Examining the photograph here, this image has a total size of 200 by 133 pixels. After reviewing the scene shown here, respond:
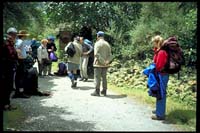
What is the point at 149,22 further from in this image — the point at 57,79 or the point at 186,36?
the point at 57,79

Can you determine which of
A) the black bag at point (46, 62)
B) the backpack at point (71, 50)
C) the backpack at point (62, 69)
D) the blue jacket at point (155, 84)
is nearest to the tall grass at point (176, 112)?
the blue jacket at point (155, 84)

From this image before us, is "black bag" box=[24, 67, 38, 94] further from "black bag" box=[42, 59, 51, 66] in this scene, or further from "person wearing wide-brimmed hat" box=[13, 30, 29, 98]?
"black bag" box=[42, 59, 51, 66]

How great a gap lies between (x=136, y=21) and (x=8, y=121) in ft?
34.8

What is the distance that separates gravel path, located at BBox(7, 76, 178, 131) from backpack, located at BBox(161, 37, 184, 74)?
3.85 feet

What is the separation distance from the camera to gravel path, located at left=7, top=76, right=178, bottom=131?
316 inches

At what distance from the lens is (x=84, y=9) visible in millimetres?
17469

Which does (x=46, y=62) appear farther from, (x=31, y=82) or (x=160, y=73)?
(x=160, y=73)

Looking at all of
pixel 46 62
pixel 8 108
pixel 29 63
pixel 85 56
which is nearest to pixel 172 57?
pixel 8 108

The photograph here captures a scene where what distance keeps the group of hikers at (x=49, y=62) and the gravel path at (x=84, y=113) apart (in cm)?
40

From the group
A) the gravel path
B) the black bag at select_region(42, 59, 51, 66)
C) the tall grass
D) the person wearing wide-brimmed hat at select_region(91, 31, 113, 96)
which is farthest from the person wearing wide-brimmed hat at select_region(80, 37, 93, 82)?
the person wearing wide-brimmed hat at select_region(91, 31, 113, 96)

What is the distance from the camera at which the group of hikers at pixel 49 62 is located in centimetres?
862

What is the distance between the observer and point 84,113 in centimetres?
933

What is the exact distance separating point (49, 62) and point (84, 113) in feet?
21.4

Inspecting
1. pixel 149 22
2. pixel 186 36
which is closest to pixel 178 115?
pixel 186 36
